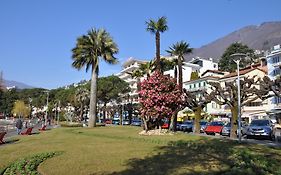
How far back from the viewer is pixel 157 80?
1233 inches

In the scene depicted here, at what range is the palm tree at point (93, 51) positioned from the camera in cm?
4522

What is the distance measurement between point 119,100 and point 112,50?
45.8 meters

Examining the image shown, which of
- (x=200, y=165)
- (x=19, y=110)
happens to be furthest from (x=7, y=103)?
(x=200, y=165)

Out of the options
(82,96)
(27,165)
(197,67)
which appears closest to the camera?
(27,165)

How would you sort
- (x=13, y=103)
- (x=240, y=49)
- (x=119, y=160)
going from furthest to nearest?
(x=13, y=103), (x=240, y=49), (x=119, y=160)

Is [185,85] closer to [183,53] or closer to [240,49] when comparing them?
[240,49]

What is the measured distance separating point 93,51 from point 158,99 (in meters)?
18.3

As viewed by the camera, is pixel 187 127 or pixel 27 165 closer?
pixel 27 165

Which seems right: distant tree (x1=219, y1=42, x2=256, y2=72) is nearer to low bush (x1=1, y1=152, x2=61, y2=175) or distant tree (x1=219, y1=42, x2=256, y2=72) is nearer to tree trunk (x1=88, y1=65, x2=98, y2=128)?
tree trunk (x1=88, y1=65, x2=98, y2=128)

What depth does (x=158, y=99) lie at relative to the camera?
3064cm

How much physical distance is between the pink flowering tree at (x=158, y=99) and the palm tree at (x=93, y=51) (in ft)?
48.2

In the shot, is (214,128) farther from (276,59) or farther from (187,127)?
(276,59)

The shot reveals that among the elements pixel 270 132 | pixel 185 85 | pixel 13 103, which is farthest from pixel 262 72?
pixel 13 103

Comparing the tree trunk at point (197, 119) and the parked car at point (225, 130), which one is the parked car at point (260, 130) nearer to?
the parked car at point (225, 130)
